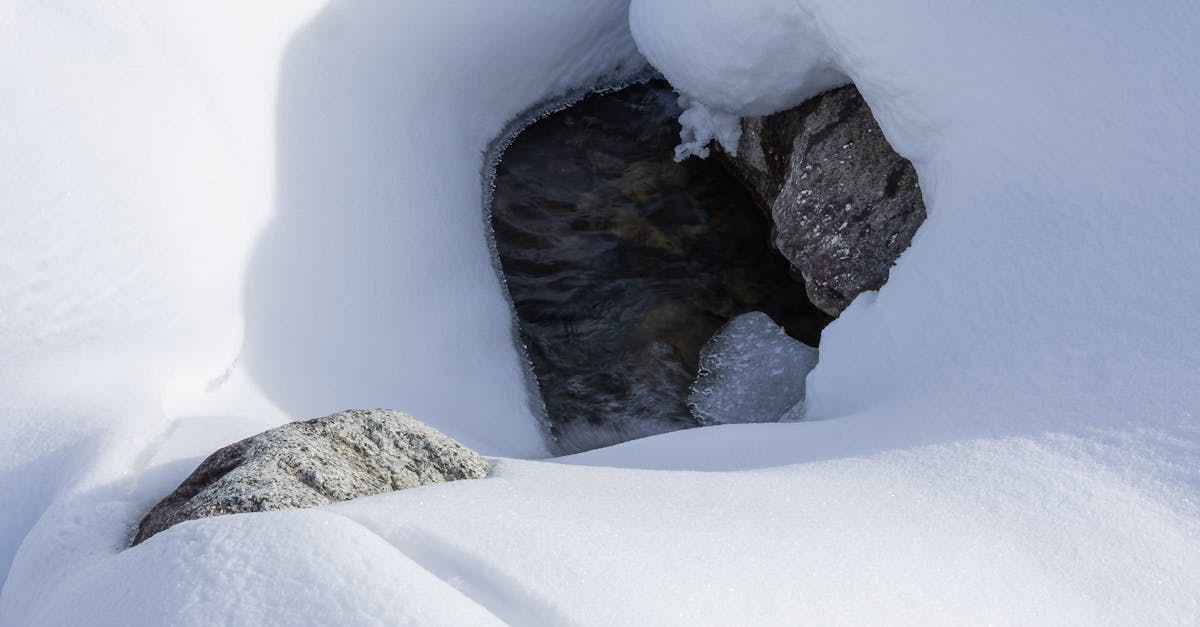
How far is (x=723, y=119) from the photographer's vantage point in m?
4.22

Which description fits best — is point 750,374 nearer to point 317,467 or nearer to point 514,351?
point 514,351

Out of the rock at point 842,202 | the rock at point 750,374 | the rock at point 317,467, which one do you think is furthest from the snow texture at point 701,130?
the rock at point 317,467

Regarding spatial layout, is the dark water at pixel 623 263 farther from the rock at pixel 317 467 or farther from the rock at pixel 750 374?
the rock at pixel 317 467

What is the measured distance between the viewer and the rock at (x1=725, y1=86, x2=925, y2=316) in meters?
3.38

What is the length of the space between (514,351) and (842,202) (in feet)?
4.47

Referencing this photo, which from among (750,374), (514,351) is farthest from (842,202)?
(514,351)

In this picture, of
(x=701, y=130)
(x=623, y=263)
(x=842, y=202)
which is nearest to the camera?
(x=842, y=202)

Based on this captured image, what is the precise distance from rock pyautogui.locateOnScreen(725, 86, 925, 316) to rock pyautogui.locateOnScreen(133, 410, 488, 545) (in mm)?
1685

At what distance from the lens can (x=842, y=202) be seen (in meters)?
3.49

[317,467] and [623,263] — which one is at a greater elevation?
[317,467]

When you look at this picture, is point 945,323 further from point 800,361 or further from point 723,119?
point 723,119

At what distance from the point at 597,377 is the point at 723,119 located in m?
1.31

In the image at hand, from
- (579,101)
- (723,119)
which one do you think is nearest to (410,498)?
(723,119)

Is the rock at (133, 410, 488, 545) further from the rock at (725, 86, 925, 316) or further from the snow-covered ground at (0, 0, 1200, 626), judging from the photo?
the rock at (725, 86, 925, 316)
